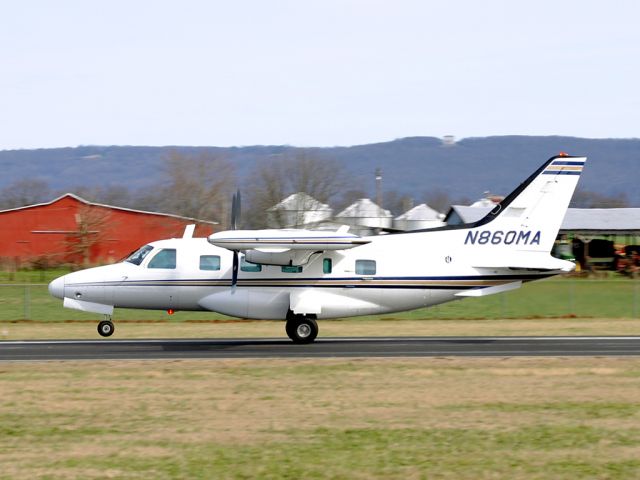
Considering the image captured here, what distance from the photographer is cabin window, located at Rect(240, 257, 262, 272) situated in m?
24.8

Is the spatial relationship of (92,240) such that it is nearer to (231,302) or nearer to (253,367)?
(231,302)

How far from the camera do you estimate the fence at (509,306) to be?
36844 mm

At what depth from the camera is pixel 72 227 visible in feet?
237

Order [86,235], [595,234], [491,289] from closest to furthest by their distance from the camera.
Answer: [491,289] → [86,235] → [595,234]

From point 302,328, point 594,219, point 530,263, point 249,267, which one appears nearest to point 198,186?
point 594,219

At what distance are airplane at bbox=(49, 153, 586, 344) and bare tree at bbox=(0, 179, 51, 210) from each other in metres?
80.7

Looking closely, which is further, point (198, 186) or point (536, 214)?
point (198, 186)

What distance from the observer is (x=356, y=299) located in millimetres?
24938

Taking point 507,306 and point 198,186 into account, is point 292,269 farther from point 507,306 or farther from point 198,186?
point 198,186

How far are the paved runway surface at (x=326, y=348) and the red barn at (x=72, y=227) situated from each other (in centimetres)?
4381

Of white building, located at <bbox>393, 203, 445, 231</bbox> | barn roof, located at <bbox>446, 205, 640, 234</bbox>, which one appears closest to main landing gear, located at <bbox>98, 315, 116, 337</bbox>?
barn roof, located at <bbox>446, 205, 640, 234</bbox>

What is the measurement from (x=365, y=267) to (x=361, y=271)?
149 mm

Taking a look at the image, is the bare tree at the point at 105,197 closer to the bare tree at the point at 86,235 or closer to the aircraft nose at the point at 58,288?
the bare tree at the point at 86,235

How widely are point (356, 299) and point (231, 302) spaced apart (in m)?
3.26
